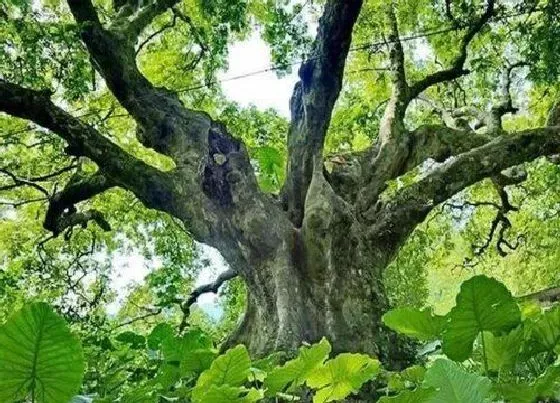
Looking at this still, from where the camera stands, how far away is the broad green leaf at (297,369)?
102 centimetres

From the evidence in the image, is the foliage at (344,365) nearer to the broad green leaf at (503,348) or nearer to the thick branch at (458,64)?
the broad green leaf at (503,348)

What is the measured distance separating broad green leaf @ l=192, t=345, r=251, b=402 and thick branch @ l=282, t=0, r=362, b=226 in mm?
4356

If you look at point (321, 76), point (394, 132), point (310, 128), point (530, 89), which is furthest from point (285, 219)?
point (530, 89)

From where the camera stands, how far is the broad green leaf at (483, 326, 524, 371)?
3.21 feet

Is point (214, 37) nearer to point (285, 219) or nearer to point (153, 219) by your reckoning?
point (285, 219)

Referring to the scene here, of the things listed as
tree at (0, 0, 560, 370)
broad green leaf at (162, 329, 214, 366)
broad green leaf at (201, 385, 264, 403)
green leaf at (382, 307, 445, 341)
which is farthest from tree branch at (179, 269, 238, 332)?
broad green leaf at (201, 385, 264, 403)

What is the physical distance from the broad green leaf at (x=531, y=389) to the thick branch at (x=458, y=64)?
7.68 meters

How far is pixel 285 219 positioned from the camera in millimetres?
5461

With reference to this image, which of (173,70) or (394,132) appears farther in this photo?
(173,70)

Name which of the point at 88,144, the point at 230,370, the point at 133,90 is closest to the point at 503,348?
the point at 230,370

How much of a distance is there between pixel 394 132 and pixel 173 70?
4.06 m

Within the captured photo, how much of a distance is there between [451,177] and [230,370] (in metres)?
5.43

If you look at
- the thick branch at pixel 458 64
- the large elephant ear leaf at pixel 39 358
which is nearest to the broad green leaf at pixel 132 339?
the large elephant ear leaf at pixel 39 358

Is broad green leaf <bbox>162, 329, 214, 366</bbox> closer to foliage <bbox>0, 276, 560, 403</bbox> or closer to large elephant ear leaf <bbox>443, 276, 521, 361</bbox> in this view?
foliage <bbox>0, 276, 560, 403</bbox>
